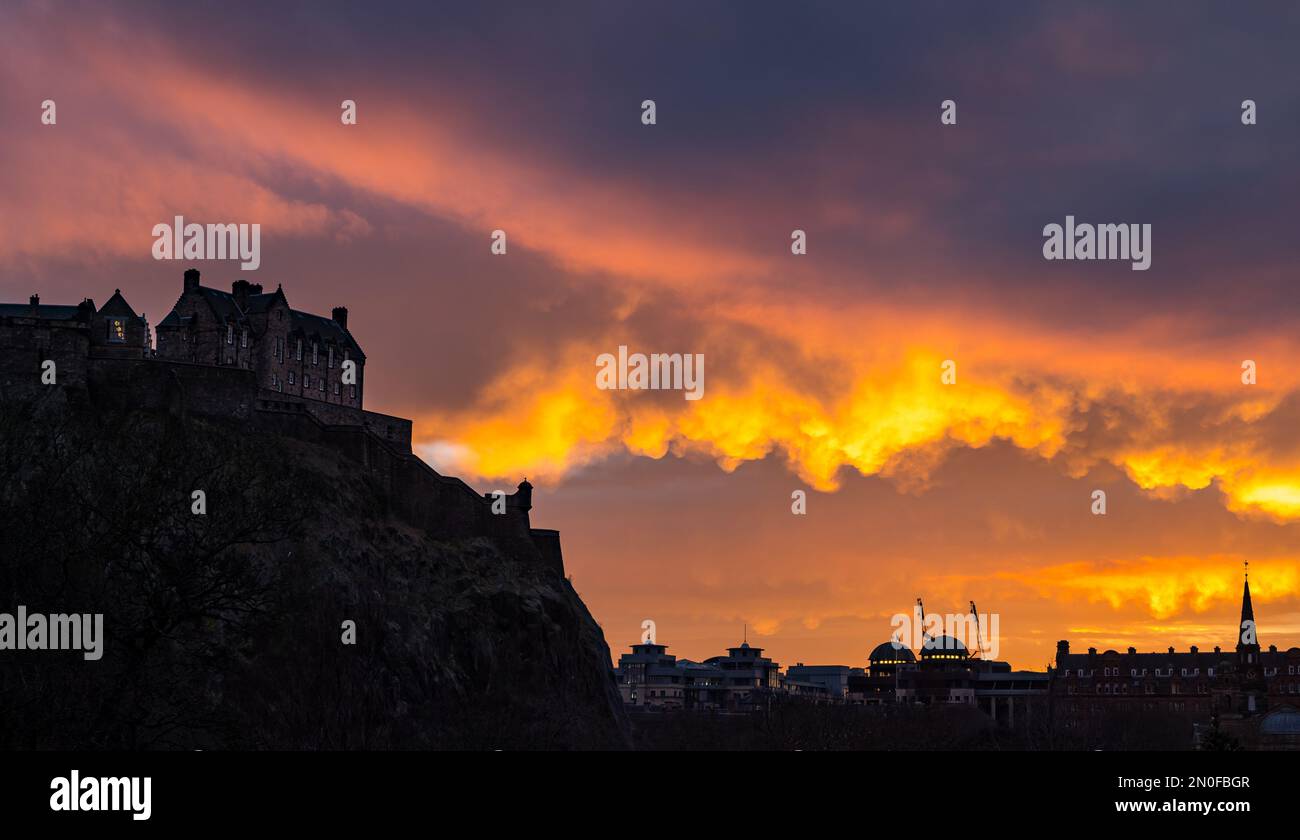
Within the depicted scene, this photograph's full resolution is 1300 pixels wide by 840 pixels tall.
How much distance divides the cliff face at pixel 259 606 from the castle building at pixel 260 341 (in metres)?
17.0

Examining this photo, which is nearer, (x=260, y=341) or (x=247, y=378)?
(x=247, y=378)

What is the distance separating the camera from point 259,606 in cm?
9006

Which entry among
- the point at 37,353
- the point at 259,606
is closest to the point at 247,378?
the point at 37,353

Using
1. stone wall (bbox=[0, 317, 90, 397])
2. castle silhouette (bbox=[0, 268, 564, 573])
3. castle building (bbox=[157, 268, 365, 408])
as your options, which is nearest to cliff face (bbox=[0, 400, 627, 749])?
castle silhouette (bbox=[0, 268, 564, 573])

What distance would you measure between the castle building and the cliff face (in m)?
17.0

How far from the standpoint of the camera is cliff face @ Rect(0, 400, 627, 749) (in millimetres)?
51812

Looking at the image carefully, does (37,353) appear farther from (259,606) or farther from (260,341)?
(259,606)

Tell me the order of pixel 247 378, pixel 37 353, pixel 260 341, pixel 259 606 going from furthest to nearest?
1. pixel 260 341
2. pixel 247 378
3. pixel 37 353
4. pixel 259 606

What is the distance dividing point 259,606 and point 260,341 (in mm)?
60153

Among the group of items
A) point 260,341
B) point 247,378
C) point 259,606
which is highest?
point 260,341
